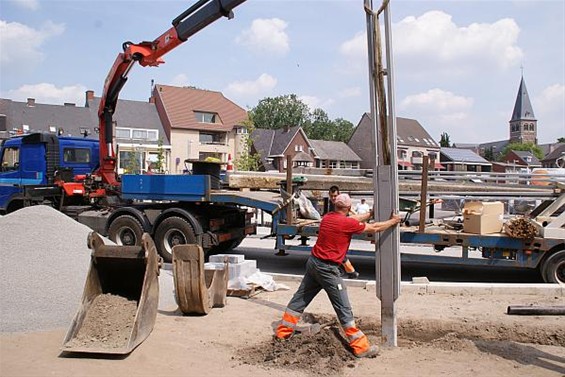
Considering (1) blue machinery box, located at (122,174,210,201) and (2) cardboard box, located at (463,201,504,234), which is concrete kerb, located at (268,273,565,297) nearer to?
(2) cardboard box, located at (463,201,504,234)

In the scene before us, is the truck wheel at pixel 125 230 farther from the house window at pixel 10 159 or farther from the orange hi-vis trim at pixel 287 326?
the orange hi-vis trim at pixel 287 326

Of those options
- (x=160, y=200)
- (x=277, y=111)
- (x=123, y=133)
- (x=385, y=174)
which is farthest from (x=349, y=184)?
(x=277, y=111)

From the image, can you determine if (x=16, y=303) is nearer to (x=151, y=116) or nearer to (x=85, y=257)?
(x=85, y=257)

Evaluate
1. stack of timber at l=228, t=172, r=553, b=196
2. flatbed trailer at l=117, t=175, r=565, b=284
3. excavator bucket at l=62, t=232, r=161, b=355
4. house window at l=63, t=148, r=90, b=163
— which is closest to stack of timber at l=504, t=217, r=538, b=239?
flatbed trailer at l=117, t=175, r=565, b=284

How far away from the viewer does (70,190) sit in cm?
1441

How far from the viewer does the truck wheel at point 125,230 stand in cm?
1190

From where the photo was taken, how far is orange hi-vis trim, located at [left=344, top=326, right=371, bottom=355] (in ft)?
19.1

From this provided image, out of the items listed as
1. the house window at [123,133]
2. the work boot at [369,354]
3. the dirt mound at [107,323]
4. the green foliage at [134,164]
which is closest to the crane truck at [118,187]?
the dirt mound at [107,323]

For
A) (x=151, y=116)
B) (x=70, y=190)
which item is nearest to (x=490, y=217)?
(x=70, y=190)

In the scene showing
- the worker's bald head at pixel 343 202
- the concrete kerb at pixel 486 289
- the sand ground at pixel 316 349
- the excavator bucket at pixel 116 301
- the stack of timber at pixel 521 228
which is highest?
the worker's bald head at pixel 343 202

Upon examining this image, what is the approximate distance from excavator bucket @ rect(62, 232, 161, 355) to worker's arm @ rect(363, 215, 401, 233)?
101 inches

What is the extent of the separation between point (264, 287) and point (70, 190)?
7.65 metres

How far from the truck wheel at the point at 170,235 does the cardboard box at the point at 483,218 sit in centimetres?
544

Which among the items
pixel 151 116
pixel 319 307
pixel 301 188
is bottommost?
pixel 319 307
